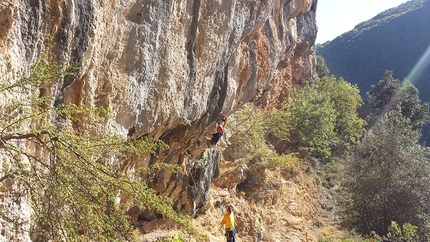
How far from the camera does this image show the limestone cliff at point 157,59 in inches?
143

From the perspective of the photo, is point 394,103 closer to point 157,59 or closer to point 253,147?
point 253,147

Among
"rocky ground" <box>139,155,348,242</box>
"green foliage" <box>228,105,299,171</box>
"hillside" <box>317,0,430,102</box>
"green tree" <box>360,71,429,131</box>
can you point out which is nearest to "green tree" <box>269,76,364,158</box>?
"green foliage" <box>228,105,299,171</box>

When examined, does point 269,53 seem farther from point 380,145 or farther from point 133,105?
point 133,105

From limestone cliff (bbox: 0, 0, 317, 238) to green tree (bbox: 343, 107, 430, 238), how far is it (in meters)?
6.10

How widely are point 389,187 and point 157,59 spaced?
1090cm

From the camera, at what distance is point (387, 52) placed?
61.9 meters

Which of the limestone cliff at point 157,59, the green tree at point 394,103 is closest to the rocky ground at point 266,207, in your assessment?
the limestone cliff at point 157,59

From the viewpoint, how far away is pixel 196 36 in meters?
7.68

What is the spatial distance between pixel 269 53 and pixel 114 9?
30.5 feet

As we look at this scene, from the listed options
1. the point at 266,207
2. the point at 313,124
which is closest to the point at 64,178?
the point at 266,207

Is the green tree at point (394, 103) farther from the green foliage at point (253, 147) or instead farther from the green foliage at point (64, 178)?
the green foliage at point (64, 178)

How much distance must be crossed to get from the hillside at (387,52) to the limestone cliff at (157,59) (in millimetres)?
52922

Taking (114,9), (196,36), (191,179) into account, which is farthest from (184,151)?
(114,9)

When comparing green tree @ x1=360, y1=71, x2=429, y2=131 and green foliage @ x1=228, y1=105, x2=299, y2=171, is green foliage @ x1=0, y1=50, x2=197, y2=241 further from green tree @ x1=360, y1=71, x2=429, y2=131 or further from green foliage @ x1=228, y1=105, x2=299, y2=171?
green tree @ x1=360, y1=71, x2=429, y2=131
